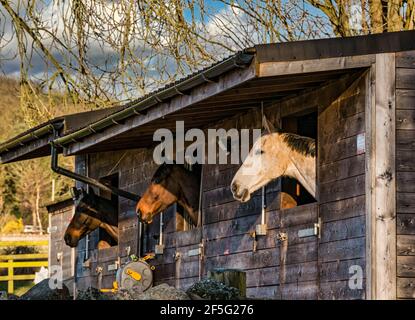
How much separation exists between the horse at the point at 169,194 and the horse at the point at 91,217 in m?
2.48

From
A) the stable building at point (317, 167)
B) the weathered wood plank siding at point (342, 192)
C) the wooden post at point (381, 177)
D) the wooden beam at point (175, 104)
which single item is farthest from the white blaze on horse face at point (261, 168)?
the wooden post at point (381, 177)

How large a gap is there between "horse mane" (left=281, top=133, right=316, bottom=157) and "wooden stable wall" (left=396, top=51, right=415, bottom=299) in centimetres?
166

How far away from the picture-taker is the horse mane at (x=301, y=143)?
13164 mm

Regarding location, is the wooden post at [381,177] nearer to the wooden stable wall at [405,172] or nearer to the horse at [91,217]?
the wooden stable wall at [405,172]

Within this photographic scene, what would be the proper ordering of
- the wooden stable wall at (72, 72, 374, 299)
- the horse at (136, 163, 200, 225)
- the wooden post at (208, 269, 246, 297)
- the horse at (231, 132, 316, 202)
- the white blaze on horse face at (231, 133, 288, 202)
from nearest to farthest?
the wooden post at (208, 269, 246, 297) → the wooden stable wall at (72, 72, 374, 299) → the horse at (231, 132, 316, 202) → the white blaze on horse face at (231, 133, 288, 202) → the horse at (136, 163, 200, 225)

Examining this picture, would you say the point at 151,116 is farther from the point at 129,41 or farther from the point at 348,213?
the point at 348,213

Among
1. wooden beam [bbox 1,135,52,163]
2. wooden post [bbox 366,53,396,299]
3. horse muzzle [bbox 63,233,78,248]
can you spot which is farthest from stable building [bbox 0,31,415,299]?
horse muzzle [bbox 63,233,78,248]

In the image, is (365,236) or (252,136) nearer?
(365,236)

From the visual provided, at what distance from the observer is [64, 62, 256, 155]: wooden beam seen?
39.3 ft

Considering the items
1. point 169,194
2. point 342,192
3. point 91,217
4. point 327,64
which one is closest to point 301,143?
point 342,192

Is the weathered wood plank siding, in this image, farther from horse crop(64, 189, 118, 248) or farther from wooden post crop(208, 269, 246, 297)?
horse crop(64, 189, 118, 248)
